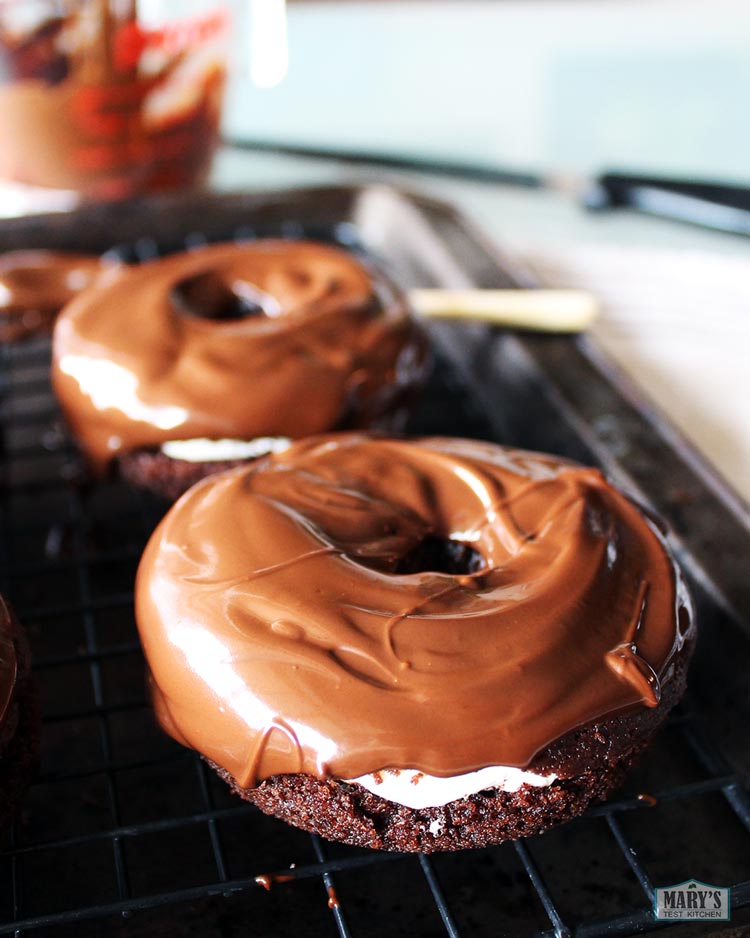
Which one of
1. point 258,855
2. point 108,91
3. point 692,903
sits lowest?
point 258,855

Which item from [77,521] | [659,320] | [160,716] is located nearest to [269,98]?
[659,320]

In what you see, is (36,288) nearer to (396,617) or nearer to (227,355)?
(227,355)

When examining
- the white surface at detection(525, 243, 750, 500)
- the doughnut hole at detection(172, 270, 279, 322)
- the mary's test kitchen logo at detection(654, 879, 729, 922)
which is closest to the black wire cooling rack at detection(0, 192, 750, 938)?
the mary's test kitchen logo at detection(654, 879, 729, 922)

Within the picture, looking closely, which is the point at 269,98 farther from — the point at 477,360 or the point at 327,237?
the point at 477,360

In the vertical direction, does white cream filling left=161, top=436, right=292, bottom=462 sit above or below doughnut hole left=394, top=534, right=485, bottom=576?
below

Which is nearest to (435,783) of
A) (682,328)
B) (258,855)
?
(258,855)

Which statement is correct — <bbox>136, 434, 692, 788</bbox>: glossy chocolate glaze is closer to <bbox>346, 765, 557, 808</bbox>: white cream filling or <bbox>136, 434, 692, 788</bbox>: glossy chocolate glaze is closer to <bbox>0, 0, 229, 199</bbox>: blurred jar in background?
<bbox>346, 765, 557, 808</bbox>: white cream filling
